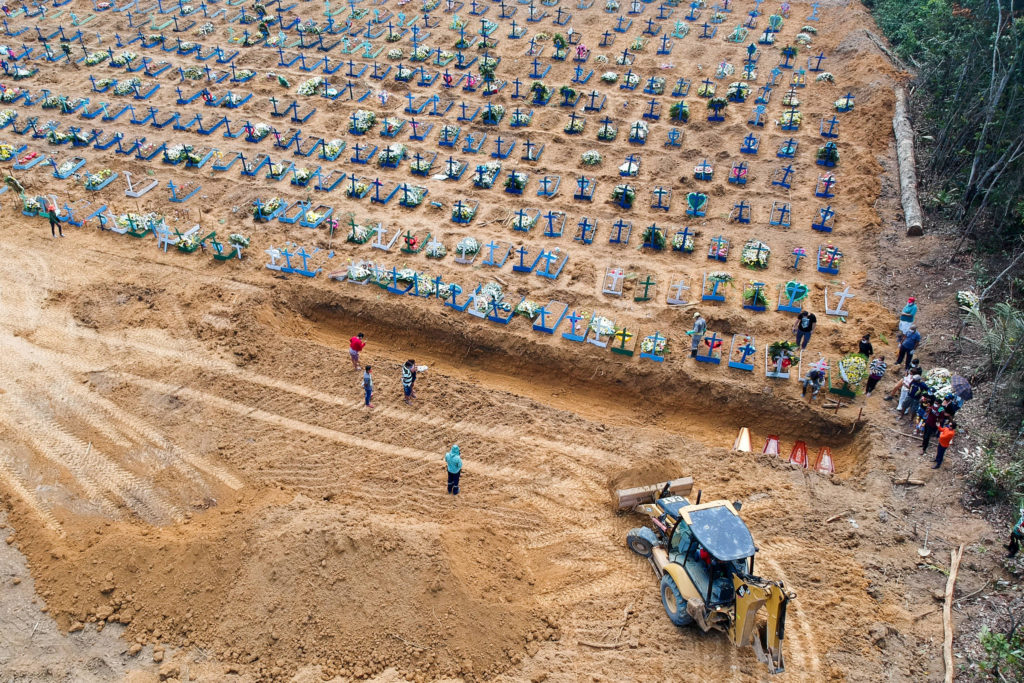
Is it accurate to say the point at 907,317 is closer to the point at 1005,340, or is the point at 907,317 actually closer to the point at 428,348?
the point at 1005,340

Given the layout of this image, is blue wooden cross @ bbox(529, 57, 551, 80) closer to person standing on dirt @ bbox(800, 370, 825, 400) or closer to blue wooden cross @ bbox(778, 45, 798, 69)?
blue wooden cross @ bbox(778, 45, 798, 69)

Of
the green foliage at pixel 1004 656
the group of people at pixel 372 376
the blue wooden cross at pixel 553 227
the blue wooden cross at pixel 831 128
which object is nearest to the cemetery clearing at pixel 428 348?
the blue wooden cross at pixel 553 227

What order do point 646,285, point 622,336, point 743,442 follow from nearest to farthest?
point 743,442, point 622,336, point 646,285

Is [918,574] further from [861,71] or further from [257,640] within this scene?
[861,71]

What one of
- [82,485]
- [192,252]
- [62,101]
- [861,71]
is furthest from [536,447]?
[62,101]

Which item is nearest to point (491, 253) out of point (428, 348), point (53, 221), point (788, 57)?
point (428, 348)

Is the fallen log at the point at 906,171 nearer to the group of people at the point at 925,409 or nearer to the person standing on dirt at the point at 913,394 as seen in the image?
the group of people at the point at 925,409
